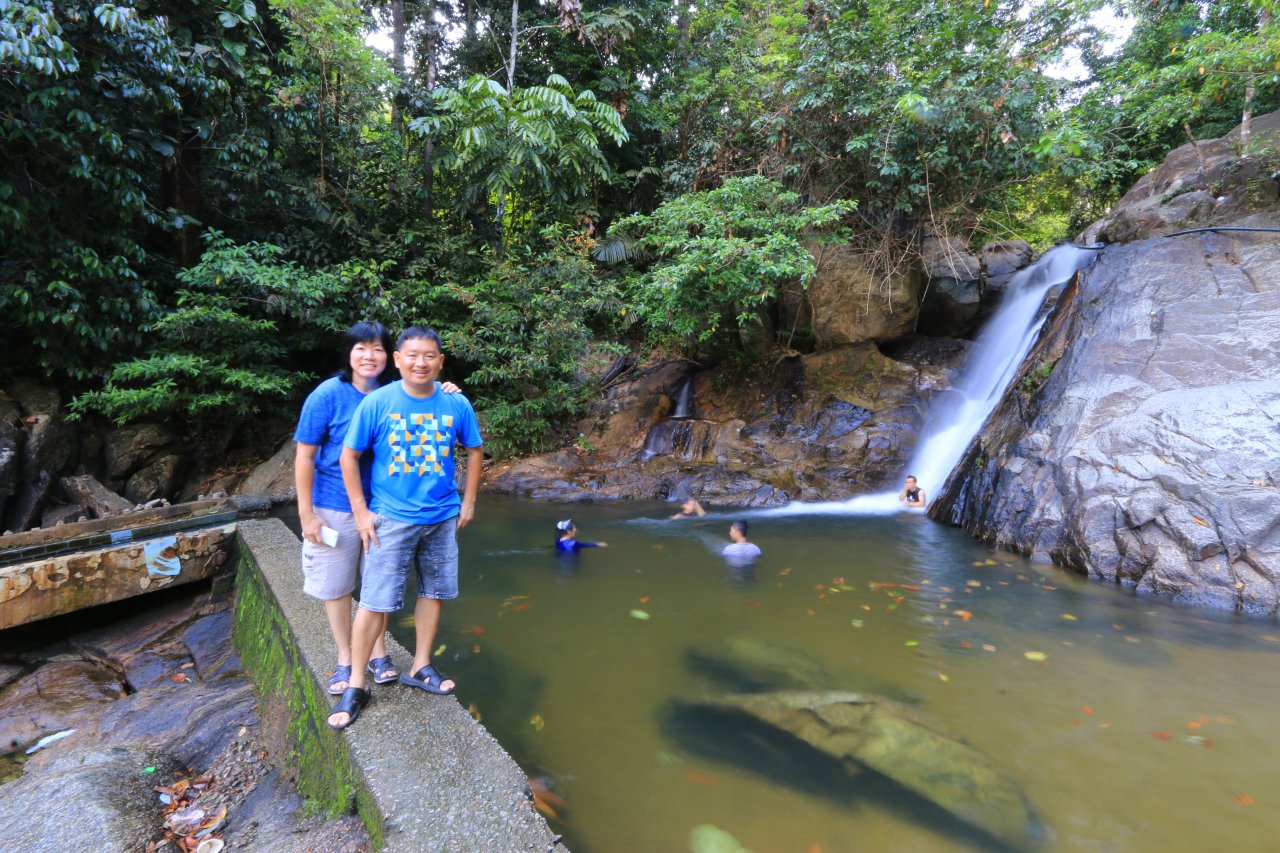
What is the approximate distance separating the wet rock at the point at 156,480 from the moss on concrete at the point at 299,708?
274 inches

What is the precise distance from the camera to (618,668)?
13.3ft

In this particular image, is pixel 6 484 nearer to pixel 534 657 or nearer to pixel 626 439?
pixel 534 657

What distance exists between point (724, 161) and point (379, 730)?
42.0 feet

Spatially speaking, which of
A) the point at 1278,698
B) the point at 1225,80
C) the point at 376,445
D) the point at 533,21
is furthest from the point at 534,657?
the point at 533,21

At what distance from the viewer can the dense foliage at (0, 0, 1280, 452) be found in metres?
7.74

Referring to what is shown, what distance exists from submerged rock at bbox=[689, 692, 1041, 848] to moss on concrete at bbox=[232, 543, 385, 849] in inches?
80.8

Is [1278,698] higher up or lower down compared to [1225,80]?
lower down

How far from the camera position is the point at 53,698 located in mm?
3551

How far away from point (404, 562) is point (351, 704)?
0.60 meters

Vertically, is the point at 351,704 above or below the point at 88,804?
above

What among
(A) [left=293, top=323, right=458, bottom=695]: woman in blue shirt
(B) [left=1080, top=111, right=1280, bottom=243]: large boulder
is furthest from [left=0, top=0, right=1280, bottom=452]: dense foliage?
(A) [left=293, top=323, right=458, bottom=695]: woman in blue shirt

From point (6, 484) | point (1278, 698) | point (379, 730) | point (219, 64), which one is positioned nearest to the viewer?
point (379, 730)

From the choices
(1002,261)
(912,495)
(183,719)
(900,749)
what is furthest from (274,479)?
(1002,261)

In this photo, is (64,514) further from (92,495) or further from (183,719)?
(183,719)
